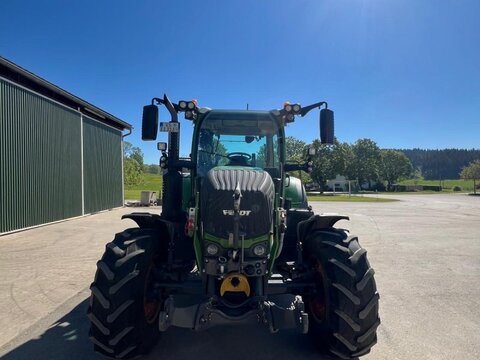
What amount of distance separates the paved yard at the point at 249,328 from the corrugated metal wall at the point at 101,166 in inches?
293

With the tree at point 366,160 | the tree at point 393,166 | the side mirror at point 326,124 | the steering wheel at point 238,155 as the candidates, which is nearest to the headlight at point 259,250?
the steering wheel at point 238,155

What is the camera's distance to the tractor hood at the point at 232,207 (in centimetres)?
339

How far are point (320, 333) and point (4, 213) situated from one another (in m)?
11.1

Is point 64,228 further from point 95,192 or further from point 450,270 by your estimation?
point 450,270

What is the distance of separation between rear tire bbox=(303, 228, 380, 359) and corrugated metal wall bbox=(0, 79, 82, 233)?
10945 millimetres

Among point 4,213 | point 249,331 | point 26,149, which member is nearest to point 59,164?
point 26,149

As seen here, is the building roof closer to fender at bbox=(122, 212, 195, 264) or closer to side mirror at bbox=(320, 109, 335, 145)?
fender at bbox=(122, 212, 195, 264)

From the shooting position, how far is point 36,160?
13289mm

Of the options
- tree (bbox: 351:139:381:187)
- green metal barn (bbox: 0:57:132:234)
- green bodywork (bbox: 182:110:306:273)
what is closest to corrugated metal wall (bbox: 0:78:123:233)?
green metal barn (bbox: 0:57:132:234)

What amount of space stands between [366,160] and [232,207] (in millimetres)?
82183

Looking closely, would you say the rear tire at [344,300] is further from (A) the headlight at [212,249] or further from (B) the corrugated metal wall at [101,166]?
(B) the corrugated metal wall at [101,166]

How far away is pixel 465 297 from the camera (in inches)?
234

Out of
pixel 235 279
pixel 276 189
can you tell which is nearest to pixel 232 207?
pixel 235 279

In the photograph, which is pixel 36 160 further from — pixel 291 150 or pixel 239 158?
pixel 239 158
